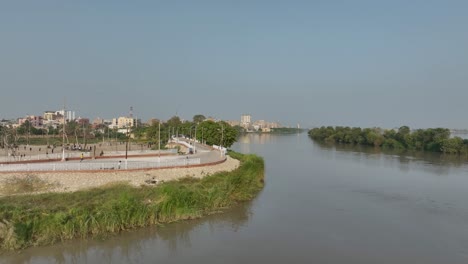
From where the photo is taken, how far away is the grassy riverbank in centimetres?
1496

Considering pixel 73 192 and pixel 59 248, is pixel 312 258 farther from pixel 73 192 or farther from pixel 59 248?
pixel 73 192

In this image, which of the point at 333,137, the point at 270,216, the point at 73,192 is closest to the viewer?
the point at 73,192

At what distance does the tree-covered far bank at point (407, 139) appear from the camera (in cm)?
7494

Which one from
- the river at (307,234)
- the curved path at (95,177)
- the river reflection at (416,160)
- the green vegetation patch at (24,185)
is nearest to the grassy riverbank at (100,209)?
the river at (307,234)

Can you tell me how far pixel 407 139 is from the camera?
283 ft

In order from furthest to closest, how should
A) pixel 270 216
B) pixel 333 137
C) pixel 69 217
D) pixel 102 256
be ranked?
pixel 333 137
pixel 270 216
pixel 69 217
pixel 102 256

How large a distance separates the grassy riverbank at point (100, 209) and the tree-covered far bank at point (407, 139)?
213 ft

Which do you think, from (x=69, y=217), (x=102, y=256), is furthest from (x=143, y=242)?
(x=69, y=217)

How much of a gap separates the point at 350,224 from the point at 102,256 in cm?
1254

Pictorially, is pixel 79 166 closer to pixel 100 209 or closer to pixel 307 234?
pixel 100 209

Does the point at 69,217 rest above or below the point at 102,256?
above

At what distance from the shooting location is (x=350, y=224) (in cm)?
2055

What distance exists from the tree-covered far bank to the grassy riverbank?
213ft

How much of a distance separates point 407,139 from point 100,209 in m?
82.0
